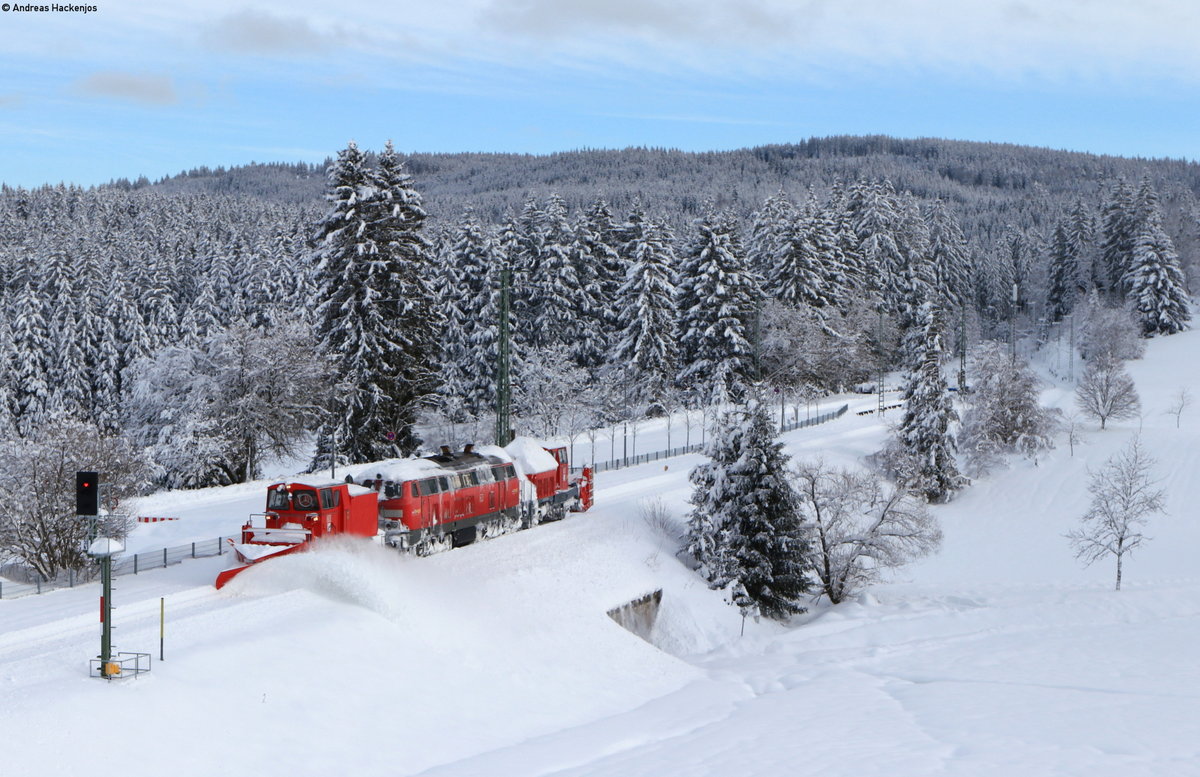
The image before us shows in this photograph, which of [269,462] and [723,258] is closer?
[269,462]

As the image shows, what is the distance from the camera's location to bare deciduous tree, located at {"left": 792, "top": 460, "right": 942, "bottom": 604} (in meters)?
41.6

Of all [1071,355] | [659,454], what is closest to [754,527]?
[659,454]

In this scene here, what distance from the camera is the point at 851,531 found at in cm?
4381

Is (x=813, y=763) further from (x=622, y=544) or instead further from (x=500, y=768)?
(x=622, y=544)

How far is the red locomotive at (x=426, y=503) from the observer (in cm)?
2653

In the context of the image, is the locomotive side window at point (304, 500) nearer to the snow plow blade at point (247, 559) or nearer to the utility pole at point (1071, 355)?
the snow plow blade at point (247, 559)

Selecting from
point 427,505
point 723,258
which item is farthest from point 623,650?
point 723,258

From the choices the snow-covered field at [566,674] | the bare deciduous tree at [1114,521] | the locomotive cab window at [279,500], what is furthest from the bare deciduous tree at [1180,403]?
the locomotive cab window at [279,500]

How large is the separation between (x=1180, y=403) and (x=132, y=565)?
82.5 metres

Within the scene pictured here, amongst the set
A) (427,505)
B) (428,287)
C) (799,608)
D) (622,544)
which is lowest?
(799,608)

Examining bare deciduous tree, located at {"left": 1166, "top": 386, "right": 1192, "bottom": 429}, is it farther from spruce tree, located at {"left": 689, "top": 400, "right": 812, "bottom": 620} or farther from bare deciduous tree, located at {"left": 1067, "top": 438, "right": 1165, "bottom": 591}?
spruce tree, located at {"left": 689, "top": 400, "right": 812, "bottom": 620}

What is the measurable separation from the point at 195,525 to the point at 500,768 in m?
22.0

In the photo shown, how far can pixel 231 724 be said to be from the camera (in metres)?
17.9

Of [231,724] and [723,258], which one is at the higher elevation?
[723,258]
